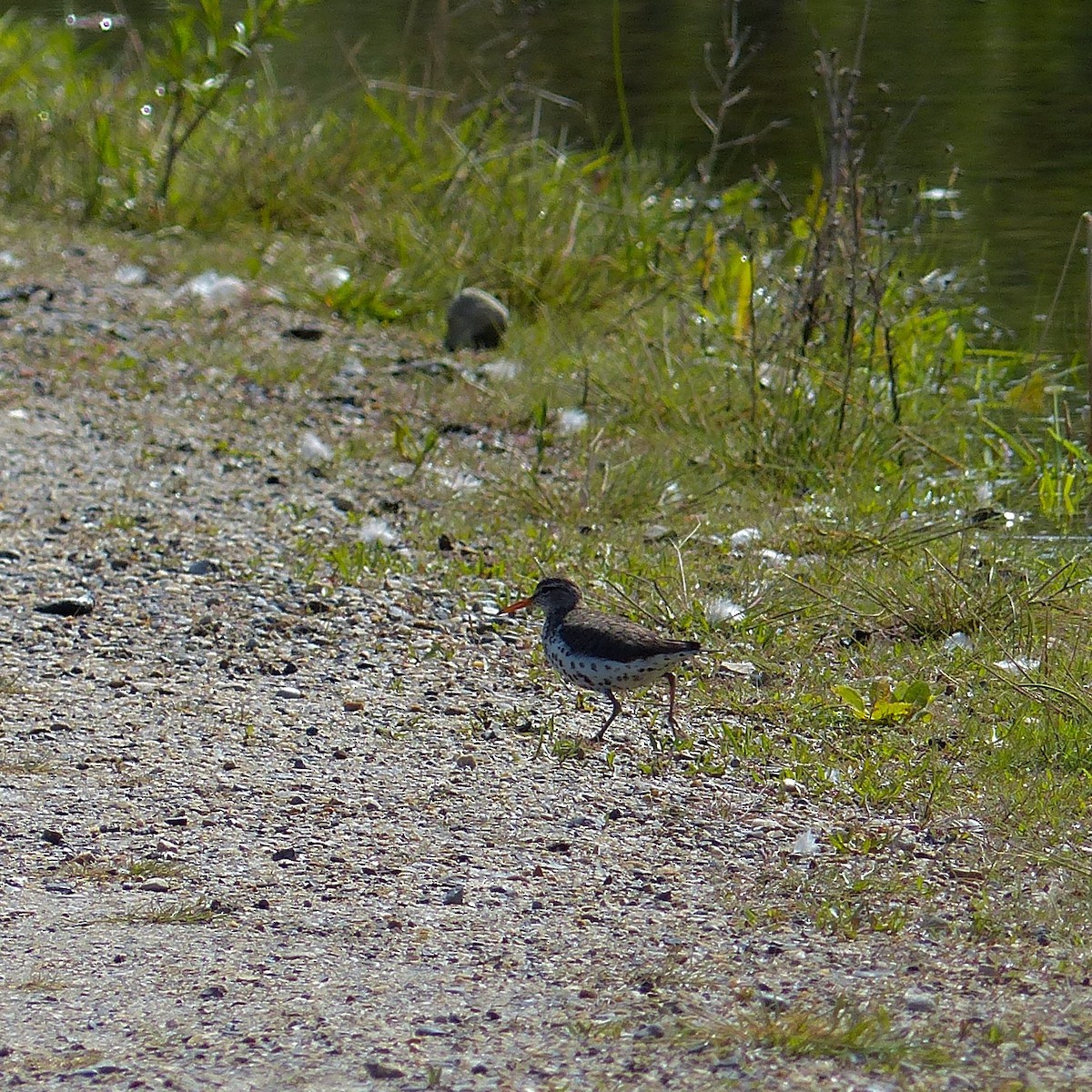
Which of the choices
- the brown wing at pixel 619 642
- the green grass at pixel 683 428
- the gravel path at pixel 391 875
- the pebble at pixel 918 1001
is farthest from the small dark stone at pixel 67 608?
the pebble at pixel 918 1001

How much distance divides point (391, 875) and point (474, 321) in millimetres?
4500

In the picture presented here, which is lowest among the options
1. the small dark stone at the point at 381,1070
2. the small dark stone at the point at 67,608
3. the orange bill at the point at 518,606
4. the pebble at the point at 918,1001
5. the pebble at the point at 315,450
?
the pebble at the point at 315,450

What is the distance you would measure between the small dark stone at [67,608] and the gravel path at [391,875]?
0.09ft

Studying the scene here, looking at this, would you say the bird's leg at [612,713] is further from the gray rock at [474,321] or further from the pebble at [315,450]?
the gray rock at [474,321]

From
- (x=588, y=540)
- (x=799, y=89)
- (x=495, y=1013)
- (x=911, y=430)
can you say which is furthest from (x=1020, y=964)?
(x=799, y=89)

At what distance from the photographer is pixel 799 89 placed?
11.9m

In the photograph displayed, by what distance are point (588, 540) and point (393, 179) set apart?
14.3 ft

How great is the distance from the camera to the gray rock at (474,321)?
7.80 m

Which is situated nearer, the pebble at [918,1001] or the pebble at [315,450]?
the pebble at [918,1001]

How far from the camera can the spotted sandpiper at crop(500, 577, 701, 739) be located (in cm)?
408

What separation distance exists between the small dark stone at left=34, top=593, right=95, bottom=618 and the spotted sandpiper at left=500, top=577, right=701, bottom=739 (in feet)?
4.64

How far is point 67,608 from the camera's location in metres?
5.05

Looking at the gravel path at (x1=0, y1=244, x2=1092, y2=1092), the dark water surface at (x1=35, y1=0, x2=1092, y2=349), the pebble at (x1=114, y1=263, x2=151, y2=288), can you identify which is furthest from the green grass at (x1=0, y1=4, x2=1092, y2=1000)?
the dark water surface at (x1=35, y1=0, x2=1092, y2=349)

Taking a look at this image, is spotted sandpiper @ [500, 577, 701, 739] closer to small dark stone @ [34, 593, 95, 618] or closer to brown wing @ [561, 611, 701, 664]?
brown wing @ [561, 611, 701, 664]
